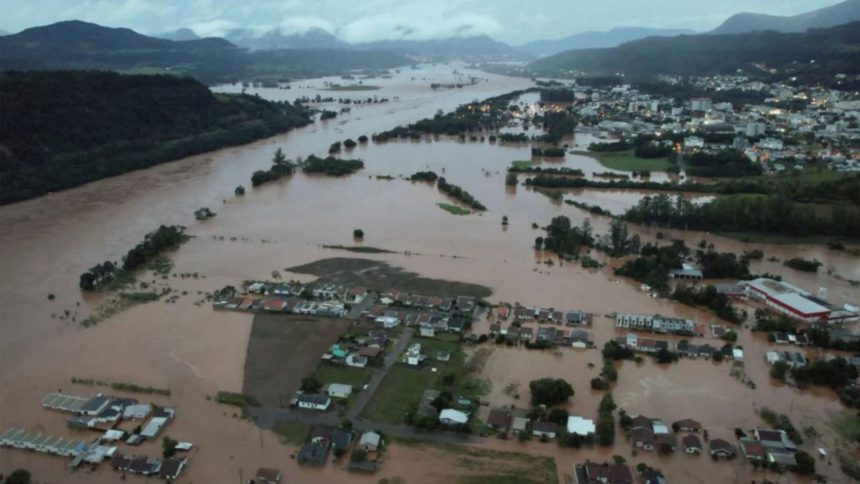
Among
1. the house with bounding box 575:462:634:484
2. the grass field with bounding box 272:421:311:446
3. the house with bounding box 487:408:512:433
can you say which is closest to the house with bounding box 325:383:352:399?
the grass field with bounding box 272:421:311:446

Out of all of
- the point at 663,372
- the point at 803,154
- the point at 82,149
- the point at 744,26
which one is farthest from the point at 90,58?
the point at 744,26

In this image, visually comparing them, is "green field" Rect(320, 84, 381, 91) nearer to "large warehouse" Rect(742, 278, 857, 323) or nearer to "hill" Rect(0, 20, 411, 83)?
"hill" Rect(0, 20, 411, 83)

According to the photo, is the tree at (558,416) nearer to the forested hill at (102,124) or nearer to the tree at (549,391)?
the tree at (549,391)

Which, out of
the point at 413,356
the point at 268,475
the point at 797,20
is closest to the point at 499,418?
the point at 413,356

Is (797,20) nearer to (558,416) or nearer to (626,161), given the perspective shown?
(626,161)

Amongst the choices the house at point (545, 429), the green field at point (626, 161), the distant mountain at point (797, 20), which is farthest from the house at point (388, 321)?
the distant mountain at point (797, 20)

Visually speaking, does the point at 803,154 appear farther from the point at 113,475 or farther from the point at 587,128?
the point at 113,475
